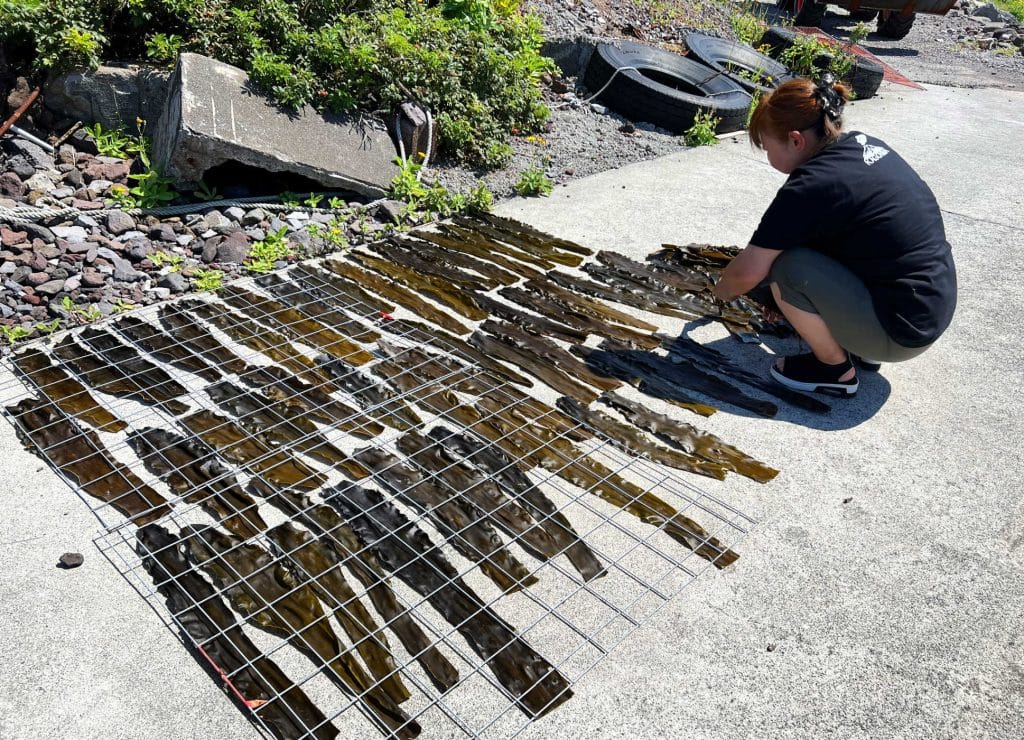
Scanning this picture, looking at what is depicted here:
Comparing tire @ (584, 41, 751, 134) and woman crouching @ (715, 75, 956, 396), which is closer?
woman crouching @ (715, 75, 956, 396)

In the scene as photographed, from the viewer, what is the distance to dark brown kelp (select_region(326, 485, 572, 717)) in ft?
7.27

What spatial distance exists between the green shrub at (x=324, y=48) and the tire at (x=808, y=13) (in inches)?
338

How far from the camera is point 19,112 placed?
15.8ft

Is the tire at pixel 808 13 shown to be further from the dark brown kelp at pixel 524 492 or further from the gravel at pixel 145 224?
the dark brown kelp at pixel 524 492

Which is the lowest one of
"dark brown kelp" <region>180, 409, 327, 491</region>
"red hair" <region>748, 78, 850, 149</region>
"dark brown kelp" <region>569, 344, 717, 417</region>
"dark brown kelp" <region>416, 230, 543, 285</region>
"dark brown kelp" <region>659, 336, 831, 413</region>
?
"dark brown kelp" <region>180, 409, 327, 491</region>

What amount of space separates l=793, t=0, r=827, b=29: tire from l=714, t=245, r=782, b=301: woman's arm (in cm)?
1123

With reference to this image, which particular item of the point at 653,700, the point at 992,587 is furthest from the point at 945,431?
the point at 653,700

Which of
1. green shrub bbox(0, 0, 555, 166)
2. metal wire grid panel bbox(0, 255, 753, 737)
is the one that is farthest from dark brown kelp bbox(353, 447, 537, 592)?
green shrub bbox(0, 0, 555, 166)

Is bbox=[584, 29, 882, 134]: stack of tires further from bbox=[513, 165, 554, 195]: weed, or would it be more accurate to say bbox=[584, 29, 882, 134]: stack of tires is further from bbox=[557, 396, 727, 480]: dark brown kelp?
bbox=[557, 396, 727, 480]: dark brown kelp

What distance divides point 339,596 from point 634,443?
4.55 ft

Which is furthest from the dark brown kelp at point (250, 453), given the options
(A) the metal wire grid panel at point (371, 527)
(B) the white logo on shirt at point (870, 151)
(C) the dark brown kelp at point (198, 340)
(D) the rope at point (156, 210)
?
(B) the white logo on shirt at point (870, 151)

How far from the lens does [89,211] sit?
14.7 ft

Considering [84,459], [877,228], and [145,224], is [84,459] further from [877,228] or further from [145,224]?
[877,228]

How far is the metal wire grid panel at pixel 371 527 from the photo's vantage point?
2.22 m
